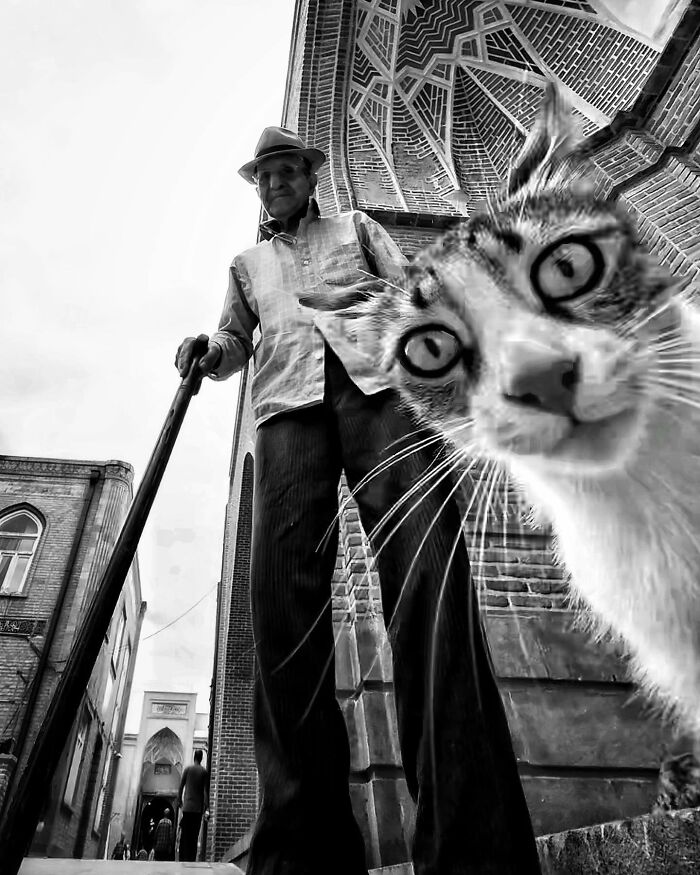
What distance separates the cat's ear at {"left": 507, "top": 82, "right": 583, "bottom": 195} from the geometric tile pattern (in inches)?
128

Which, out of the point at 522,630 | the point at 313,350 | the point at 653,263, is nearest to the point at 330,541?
the point at 313,350

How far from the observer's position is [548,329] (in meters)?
0.69

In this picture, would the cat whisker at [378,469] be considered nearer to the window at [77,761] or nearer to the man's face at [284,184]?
the man's face at [284,184]

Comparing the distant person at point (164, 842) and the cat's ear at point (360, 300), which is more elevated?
the cat's ear at point (360, 300)

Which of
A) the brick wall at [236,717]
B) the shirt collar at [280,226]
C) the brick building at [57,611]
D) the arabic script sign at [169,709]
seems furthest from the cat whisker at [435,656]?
the arabic script sign at [169,709]

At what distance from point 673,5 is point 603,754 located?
162 inches

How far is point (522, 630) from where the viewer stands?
205 centimetres

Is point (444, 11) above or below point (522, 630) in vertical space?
above

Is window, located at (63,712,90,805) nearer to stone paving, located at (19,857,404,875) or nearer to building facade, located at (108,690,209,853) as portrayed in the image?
stone paving, located at (19,857,404,875)

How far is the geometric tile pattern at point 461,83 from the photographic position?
378 centimetres

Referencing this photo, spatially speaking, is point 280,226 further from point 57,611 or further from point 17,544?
point 17,544

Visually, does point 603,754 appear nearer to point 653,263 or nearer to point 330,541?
point 330,541

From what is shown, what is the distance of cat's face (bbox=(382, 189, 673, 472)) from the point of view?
2.16 ft

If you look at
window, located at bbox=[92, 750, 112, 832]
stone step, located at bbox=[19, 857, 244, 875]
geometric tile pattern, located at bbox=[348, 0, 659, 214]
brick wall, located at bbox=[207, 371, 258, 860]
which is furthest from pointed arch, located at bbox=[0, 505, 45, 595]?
geometric tile pattern, located at bbox=[348, 0, 659, 214]
